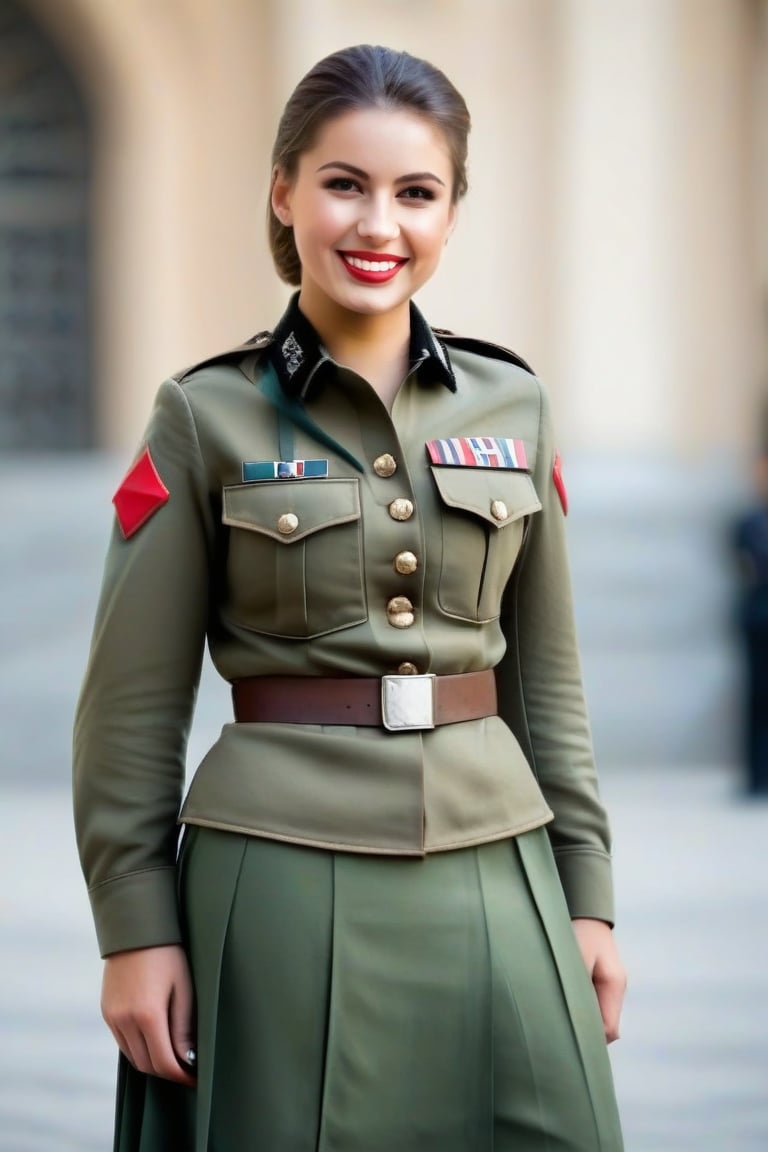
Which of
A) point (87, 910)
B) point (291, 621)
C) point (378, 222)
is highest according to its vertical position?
point (378, 222)

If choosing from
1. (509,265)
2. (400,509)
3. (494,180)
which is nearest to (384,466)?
(400,509)

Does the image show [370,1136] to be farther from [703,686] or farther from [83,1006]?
[703,686]

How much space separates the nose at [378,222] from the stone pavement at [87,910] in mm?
2494

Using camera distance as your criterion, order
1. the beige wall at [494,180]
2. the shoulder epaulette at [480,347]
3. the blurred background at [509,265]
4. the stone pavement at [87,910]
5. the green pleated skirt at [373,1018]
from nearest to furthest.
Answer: the green pleated skirt at [373,1018] < the shoulder epaulette at [480,347] < the stone pavement at [87,910] < the blurred background at [509,265] < the beige wall at [494,180]

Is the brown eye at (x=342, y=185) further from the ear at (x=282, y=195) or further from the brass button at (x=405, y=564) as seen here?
the brass button at (x=405, y=564)

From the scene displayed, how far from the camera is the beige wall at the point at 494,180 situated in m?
11.2

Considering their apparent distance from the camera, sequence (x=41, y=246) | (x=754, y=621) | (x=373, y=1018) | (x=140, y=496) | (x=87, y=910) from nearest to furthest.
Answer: (x=373, y=1018) → (x=140, y=496) → (x=87, y=910) → (x=754, y=621) → (x=41, y=246)

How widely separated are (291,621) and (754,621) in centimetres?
701

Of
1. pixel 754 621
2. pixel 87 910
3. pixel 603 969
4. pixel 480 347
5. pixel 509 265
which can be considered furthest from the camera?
pixel 509 265

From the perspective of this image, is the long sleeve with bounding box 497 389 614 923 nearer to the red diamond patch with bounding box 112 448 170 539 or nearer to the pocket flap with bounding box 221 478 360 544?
the pocket flap with bounding box 221 478 360 544

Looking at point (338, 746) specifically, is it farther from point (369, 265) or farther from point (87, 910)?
point (87, 910)

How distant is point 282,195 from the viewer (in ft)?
6.64

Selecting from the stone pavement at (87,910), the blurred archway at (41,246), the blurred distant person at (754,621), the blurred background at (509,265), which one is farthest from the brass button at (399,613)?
the blurred archway at (41,246)

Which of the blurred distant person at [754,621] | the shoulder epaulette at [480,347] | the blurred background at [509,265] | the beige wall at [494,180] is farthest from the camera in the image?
the beige wall at [494,180]
